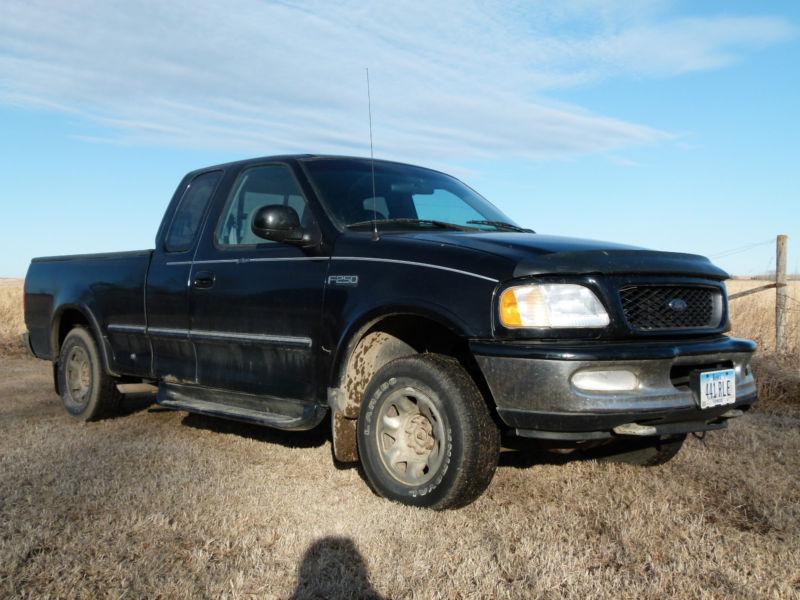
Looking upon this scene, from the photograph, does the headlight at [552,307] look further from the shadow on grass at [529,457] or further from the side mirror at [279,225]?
Result: the side mirror at [279,225]

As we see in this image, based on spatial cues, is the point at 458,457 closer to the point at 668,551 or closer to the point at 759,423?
the point at 668,551

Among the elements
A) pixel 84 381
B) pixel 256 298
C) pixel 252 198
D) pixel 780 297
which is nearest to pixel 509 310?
pixel 256 298

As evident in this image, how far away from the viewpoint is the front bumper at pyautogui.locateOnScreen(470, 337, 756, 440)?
3389 millimetres

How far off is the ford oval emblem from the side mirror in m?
1.99

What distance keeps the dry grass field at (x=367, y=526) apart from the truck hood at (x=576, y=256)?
45.9 inches

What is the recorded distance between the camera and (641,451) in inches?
182

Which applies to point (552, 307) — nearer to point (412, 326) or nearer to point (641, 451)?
point (412, 326)

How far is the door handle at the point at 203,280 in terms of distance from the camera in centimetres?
511

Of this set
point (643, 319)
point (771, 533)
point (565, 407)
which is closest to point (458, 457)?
point (565, 407)

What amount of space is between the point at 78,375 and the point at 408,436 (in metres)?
3.86

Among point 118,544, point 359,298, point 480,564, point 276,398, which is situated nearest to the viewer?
point 480,564

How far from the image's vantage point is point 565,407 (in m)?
3.40

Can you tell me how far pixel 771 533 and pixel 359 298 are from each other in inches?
88.6

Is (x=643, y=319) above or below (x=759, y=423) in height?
above
